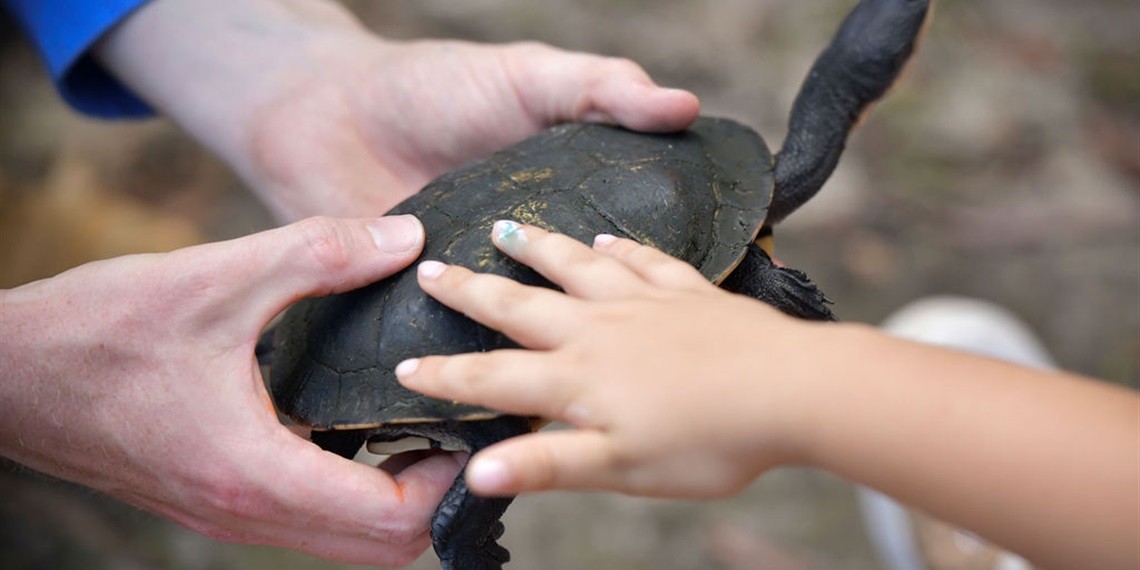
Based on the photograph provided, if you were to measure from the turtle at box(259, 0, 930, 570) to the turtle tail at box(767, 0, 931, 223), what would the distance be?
0.12 meters

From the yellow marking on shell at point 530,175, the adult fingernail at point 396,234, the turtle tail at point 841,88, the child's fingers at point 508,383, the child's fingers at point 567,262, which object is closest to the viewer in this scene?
the child's fingers at point 508,383

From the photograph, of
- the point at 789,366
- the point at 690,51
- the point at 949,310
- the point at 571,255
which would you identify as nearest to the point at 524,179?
the point at 571,255

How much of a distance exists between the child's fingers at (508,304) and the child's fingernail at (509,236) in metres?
0.06

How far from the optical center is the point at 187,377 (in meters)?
1.31

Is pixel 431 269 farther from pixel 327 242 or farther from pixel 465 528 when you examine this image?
pixel 465 528

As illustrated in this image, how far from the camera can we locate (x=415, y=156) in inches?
82.9

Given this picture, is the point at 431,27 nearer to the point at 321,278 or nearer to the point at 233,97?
the point at 233,97

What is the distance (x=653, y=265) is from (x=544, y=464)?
36cm

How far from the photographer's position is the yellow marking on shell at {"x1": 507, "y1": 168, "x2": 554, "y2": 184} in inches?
58.2

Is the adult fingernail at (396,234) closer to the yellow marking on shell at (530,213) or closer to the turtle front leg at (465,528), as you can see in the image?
the yellow marking on shell at (530,213)

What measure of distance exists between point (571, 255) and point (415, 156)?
103cm

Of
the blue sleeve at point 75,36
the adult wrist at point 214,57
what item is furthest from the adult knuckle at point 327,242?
the blue sleeve at point 75,36

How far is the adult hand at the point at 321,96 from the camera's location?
1972 mm

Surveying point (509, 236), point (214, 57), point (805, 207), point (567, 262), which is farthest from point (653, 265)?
point (805, 207)
